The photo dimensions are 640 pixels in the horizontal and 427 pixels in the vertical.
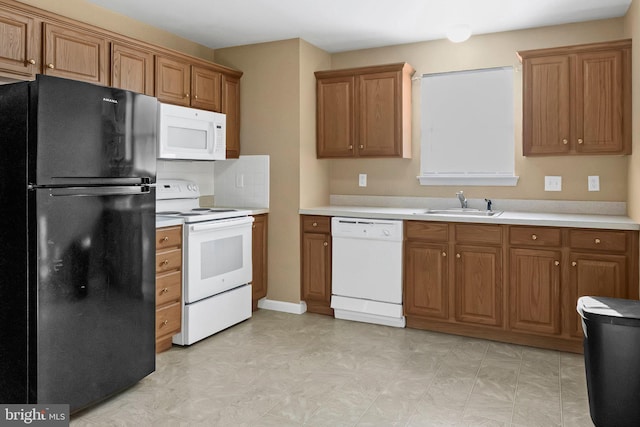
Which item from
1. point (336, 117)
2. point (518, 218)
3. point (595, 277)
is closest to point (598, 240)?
point (595, 277)

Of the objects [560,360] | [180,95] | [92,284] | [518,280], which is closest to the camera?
[92,284]

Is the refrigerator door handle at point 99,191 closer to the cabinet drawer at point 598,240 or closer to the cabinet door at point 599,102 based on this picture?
the cabinet drawer at point 598,240

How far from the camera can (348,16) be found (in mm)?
3818

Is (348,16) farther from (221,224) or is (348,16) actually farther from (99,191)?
(99,191)

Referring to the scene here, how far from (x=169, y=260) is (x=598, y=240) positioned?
9.32 ft

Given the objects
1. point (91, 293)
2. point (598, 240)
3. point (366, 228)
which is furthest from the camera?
point (366, 228)

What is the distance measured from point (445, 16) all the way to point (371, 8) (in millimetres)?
580

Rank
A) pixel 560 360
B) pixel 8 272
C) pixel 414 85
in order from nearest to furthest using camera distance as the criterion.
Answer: pixel 8 272 → pixel 560 360 → pixel 414 85

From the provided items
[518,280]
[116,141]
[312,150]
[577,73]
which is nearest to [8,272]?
[116,141]

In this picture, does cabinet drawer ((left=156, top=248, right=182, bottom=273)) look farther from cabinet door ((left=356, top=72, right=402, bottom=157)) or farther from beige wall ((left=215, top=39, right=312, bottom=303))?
cabinet door ((left=356, top=72, right=402, bottom=157))

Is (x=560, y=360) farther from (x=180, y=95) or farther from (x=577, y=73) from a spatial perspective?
(x=180, y=95)

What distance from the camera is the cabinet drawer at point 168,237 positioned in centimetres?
332

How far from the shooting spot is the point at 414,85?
448cm

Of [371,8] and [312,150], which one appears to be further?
[312,150]
